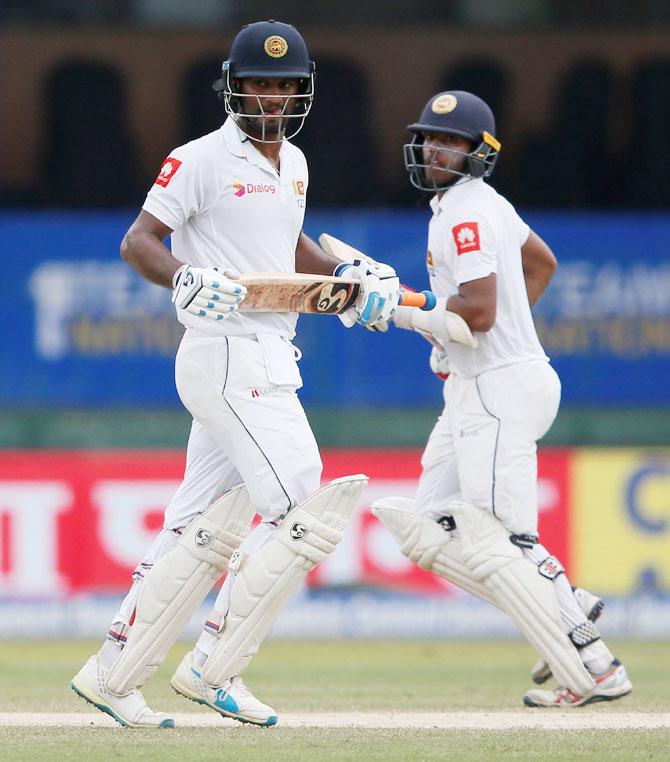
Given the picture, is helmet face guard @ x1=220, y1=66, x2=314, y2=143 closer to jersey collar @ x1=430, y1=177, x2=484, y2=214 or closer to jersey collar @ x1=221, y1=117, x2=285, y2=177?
jersey collar @ x1=221, y1=117, x2=285, y2=177

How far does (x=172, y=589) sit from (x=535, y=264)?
170cm

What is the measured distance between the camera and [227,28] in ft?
30.0

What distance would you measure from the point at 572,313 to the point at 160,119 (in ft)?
7.70

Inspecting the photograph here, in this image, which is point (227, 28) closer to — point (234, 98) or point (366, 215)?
point (366, 215)

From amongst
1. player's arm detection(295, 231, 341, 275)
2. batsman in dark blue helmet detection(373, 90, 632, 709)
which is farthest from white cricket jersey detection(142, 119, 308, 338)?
batsman in dark blue helmet detection(373, 90, 632, 709)

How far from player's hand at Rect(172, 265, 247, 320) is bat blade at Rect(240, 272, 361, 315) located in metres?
0.08

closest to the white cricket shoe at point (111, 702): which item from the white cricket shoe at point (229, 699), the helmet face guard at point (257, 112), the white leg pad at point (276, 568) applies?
the white cricket shoe at point (229, 699)

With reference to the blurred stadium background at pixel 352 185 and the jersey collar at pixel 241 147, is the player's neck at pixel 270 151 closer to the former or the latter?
the jersey collar at pixel 241 147

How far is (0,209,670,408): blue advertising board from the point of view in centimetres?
905

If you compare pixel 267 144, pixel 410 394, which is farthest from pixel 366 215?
pixel 267 144

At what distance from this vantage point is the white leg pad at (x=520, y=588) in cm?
532

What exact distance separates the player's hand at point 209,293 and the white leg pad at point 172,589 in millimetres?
635

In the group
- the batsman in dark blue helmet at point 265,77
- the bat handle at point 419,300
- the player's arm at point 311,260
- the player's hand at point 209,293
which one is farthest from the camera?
the bat handle at point 419,300

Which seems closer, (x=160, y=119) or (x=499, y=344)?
(x=499, y=344)
